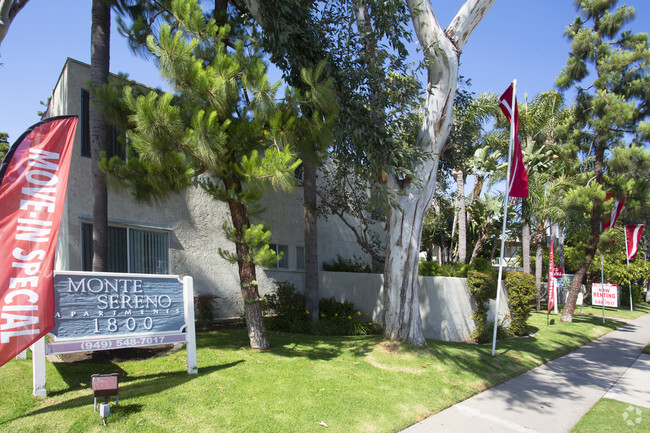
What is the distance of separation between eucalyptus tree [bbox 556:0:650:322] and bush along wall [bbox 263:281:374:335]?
29.2ft

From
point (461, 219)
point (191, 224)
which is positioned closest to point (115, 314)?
point (191, 224)

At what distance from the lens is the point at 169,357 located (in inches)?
279

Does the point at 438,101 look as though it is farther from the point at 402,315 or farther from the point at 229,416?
the point at 229,416

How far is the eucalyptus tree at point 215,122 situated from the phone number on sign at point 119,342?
2075mm

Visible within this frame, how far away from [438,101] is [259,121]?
3.88 meters

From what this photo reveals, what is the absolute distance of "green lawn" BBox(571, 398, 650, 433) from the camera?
5.43m

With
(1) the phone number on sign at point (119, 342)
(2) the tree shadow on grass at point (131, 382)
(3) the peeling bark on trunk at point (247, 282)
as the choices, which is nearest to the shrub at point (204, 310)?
(3) the peeling bark on trunk at point (247, 282)

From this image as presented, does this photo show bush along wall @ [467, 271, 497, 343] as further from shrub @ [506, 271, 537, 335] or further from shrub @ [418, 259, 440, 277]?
shrub @ [506, 271, 537, 335]

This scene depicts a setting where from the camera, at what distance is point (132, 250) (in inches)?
373

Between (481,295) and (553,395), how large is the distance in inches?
158

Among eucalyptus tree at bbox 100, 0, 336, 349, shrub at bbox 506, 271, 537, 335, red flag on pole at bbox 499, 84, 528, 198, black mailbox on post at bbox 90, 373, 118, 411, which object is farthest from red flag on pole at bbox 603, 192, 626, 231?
black mailbox on post at bbox 90, 373, 118, 411

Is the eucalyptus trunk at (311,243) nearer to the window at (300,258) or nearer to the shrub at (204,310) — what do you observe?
the shrub at (204,310)

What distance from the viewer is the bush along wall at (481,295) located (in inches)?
423

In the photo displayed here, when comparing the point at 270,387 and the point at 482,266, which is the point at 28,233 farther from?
the point at 482,266
